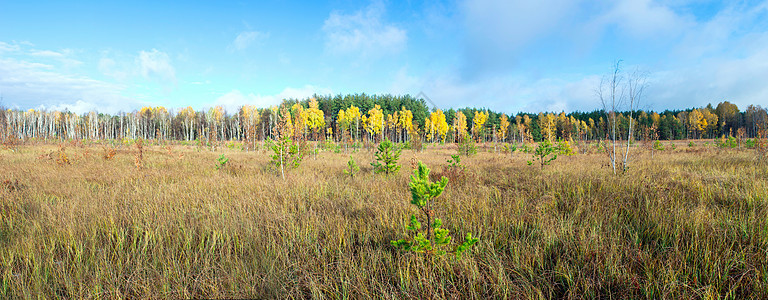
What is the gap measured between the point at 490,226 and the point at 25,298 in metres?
3.94

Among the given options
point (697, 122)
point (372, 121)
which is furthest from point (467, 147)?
point (697, 122)

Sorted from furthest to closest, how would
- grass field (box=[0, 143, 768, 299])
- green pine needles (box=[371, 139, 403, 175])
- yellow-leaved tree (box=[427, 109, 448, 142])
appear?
yellow-leaved tree (box=[427, 109, 448, 142]) → green pine needles (box=[371, 139, 403, 175]) → grass field (box=[0, 143, 768, 299])

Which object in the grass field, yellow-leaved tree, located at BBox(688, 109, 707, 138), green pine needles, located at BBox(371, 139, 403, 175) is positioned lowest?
the grass field

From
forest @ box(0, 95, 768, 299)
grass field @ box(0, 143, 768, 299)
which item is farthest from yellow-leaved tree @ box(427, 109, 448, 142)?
grass field @ box(0, 143, 768, 299)

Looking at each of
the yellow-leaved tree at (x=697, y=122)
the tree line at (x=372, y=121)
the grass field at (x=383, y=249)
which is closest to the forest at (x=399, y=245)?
the grass field at (x=383, y=249)

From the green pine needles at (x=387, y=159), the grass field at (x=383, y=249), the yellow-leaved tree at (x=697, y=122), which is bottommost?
the grass field at (x=383, y=249)

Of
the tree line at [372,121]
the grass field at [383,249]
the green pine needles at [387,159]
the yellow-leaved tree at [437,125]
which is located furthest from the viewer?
the yellow-leaved tree at [437,125]

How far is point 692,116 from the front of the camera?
52.3 metres

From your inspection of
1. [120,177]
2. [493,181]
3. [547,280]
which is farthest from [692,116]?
[120,177]

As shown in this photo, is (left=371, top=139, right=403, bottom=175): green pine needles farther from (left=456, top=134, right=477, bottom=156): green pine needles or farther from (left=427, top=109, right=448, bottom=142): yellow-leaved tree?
(left=427, top=109, right=448, bottom=142): yellow-leaved tree

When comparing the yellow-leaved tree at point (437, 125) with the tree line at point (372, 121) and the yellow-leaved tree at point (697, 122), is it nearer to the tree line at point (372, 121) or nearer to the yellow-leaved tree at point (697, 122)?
the tree line at point (372, 121)

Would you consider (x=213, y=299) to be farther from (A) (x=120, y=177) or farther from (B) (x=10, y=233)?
(A) (x=120, y=177)

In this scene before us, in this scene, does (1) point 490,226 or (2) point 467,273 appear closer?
(2) point 467,273

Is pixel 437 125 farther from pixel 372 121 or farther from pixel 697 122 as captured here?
pixel 697 122
